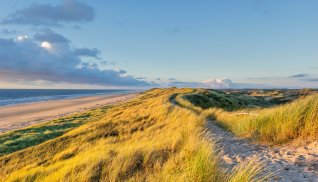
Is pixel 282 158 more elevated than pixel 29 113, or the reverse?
pixel 282 158

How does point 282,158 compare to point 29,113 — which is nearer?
point 282,158

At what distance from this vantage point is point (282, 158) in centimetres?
664

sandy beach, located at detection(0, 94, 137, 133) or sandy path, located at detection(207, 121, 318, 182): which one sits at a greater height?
sandy path, located at detection(207, 121, 318, 182)

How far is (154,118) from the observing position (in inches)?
786

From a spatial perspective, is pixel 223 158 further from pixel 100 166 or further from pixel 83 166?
pixel 83 166

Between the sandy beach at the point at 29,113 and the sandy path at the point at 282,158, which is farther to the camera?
the sandy beach at the point at 29,113

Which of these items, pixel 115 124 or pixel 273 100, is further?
pixel 273 100

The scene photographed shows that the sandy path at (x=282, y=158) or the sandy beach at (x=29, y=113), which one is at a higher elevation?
the sandy path at (x=282, y=158)

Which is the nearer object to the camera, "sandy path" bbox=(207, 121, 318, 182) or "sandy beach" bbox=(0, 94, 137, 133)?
"sandy path" bbox=(207, 121, 318, 182)

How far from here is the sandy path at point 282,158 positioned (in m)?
5.41

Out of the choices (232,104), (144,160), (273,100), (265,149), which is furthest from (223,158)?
(273,100)

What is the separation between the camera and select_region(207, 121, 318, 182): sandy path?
5414 mm

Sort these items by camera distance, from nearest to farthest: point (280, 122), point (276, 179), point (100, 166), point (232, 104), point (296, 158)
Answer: point (276, 179) < point (296, 158) < point (100, 166) < point (280, 122) < point (232, 104)

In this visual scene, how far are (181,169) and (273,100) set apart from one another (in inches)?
1898
